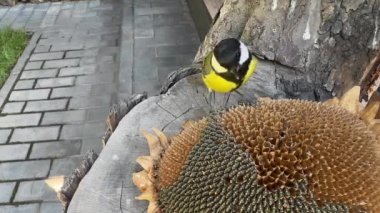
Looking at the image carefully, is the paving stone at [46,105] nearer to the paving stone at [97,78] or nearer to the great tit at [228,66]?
the paving stone at [97,78]

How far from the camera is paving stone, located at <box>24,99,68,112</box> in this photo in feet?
7.95

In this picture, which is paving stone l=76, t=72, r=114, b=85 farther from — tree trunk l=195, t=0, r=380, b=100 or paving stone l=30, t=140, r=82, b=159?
tree trunk l=195, t=0, r=380, b=100

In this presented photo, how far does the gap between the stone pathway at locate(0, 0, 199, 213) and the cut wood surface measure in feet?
3.48

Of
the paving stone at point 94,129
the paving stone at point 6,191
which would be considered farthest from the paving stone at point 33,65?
the paving stone at point 6,191

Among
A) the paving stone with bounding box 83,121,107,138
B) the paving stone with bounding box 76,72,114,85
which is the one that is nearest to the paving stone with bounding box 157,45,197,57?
the paving stone with bounding box 76,72,114,85

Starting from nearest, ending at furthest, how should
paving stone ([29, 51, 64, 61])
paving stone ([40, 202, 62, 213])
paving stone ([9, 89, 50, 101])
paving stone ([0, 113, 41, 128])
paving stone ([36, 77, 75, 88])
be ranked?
paving stone ([40, 202, 62, 213]) < paving stone ([0, 113, 41, 128]) < paving stone ([9, 89, 50, 101]) < paving stone ([36, 77, 75, 88]) < paving stone ([29, 51, 64, 61])

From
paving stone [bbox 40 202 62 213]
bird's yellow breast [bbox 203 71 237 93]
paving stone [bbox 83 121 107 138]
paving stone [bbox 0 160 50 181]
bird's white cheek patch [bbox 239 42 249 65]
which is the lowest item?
paving stone [bbox 0 160 50 181]

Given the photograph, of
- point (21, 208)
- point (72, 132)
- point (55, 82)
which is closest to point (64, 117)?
point (72, 132)

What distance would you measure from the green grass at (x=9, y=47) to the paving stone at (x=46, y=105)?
34 centimetres

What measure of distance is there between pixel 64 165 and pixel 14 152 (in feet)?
0.91

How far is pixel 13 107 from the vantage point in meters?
2.45

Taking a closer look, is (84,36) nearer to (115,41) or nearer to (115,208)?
(115,41)

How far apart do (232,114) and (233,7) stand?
0.39 metres

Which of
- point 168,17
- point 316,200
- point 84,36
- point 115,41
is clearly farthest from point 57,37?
point 316,200
